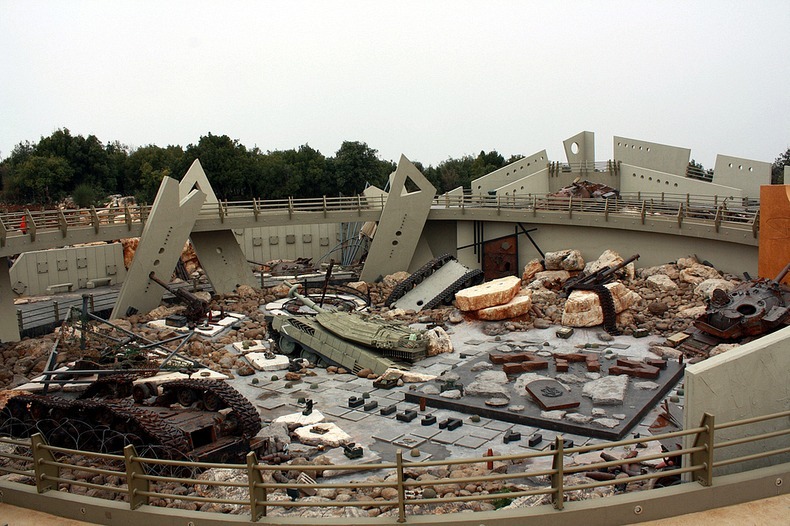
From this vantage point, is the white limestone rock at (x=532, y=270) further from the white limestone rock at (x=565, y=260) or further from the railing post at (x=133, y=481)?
the railing post at (x=133, y=481)

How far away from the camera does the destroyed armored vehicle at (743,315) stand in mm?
13469

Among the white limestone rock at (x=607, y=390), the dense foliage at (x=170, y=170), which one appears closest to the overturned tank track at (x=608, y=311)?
the white limestone rock at (x=607, y=390)

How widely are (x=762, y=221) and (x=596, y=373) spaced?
6.88 meters

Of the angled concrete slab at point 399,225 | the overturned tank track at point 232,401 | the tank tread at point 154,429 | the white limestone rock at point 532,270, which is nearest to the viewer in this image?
the tank tread at point 154,429

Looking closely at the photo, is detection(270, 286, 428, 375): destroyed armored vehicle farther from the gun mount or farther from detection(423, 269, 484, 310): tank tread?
the gun mount

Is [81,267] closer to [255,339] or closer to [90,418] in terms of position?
[255,339]

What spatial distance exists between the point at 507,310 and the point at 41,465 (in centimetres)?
1351

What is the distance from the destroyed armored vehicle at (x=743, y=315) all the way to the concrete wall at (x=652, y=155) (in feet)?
58.8

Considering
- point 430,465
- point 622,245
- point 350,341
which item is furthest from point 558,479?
point 622,245

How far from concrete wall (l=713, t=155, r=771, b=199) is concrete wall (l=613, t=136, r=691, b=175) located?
237 cm

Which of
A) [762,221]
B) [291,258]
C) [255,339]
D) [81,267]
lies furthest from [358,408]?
[291,258]

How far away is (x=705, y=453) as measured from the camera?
567 centimetres

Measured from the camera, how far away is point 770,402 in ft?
20.4

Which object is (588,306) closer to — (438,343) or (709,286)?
(709,286)
